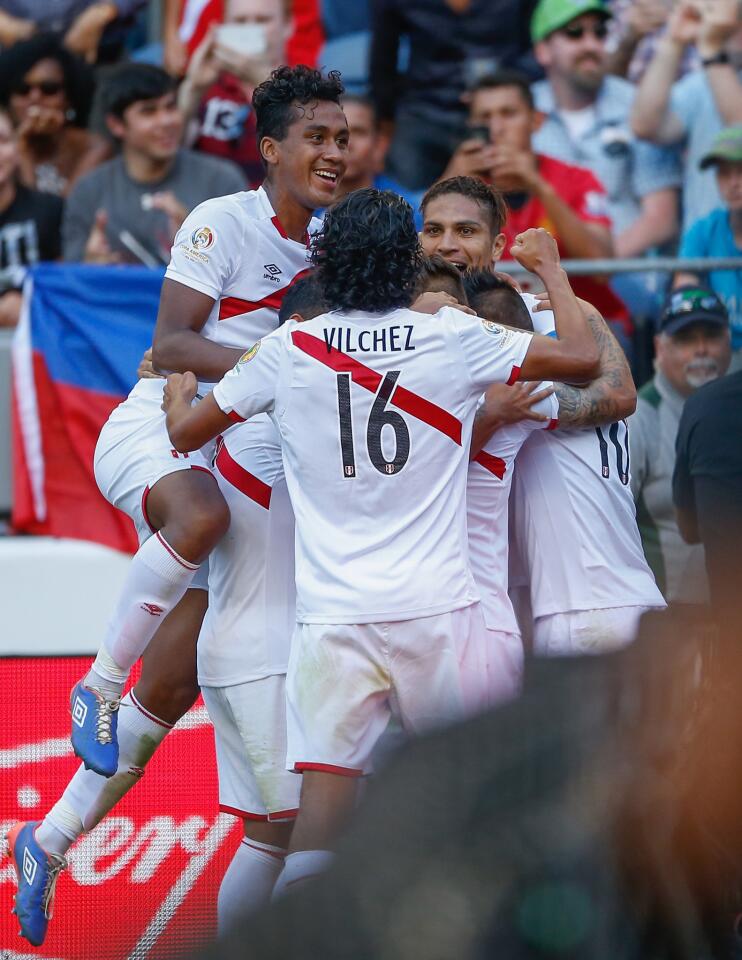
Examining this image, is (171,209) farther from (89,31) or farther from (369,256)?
(369,256)

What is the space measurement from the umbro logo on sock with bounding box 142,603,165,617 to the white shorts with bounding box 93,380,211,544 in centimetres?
25

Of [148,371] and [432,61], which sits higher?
[432,61]

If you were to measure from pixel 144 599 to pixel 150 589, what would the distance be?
42mm

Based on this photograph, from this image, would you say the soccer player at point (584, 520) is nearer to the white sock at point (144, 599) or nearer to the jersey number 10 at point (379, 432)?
the jersey number 10 at point (379, 432)

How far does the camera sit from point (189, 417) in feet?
13.3

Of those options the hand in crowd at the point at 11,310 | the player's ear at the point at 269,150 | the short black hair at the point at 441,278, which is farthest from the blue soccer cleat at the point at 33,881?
the hand in crowd at the point at 11,310

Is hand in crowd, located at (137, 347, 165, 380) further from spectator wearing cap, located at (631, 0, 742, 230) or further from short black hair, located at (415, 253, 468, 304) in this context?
spectator wearing cap, located at (631, 0, 742, 230)

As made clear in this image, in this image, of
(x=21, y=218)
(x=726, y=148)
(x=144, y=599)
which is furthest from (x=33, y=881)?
(x=726, y=148)

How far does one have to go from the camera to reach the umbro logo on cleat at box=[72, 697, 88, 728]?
14.2 feet

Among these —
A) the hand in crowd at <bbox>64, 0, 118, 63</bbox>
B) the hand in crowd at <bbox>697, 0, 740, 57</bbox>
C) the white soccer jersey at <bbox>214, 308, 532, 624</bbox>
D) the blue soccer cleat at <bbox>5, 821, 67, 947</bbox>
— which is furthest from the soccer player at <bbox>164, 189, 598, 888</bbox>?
the hand in crowd at <bbox>64, 0, 118, 63</bbox>

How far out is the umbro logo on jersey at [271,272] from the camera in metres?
4.52

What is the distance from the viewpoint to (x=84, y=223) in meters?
7.63

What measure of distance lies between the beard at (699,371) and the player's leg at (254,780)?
290 cm

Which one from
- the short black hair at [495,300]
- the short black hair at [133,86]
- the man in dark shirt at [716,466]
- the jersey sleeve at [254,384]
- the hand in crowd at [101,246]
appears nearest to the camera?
the jersey sleeve at [254,384]
